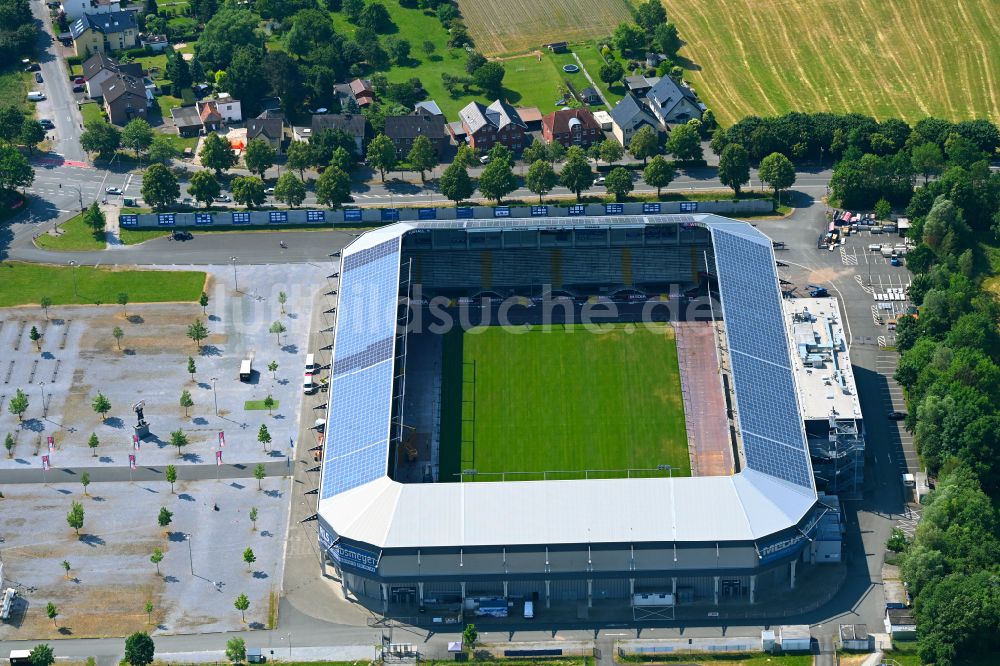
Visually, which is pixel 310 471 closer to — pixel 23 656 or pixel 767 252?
pixel 23 656

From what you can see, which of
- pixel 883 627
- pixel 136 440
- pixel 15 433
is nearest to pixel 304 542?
pixel 136 440

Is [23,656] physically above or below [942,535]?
below

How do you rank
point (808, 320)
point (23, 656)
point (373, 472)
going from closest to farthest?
point (23, 656) < point (373, 472) < point (808, 320)

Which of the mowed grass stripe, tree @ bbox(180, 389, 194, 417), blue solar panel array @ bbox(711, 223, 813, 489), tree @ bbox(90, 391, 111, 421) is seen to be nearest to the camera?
blue solar panel array @ bbox(711, 223, 813, 489)

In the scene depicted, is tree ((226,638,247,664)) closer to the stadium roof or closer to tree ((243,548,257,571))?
tree ((243,548,257,571))

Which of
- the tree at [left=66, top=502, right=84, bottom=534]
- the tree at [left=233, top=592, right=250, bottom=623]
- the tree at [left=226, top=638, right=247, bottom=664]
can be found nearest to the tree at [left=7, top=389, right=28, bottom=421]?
the tree at [left=66, top=502, right=84, bottom=534]

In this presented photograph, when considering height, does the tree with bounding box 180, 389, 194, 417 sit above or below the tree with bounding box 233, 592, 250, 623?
below
